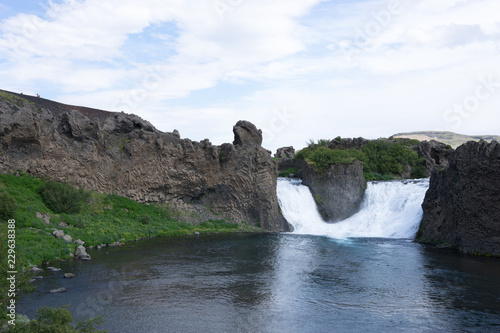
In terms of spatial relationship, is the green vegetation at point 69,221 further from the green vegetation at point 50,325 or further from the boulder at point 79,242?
the green vegetation at point 50,325

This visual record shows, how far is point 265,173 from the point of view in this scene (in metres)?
44.7

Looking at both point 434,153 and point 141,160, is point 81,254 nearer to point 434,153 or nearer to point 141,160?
point 141,160

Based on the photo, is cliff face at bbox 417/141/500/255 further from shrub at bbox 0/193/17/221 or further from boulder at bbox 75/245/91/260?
shrub at bbox 0/193/17/221

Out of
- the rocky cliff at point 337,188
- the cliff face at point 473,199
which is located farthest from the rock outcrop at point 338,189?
the cliff face at point 473,199

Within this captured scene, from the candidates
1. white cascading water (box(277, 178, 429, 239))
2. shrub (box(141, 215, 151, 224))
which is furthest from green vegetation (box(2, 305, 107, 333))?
white cascading water (box(277, 178, 429, 239))

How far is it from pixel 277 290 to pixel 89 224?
705 inches

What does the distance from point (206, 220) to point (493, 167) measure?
2655cm

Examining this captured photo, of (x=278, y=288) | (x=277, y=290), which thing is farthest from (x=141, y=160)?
(x=277, y=290)

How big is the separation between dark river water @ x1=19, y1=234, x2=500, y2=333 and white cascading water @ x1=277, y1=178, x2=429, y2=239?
1052 cm

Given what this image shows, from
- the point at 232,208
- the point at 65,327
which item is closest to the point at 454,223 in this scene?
the point at 232,208

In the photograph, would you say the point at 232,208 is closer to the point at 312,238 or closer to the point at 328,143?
the point at 312,238

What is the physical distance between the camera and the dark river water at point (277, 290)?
1525 centimetres

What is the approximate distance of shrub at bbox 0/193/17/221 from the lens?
24562 mm

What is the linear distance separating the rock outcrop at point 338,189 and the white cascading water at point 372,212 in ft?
2.48
